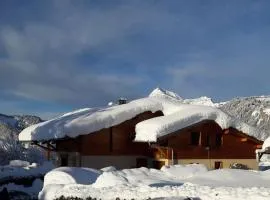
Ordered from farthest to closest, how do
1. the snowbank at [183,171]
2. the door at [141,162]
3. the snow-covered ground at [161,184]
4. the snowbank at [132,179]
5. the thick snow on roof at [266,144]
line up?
the door at [141,162], the thick snow on roof at [266,144], the snowbank at [183,171], the snowbank at [132,179], the snow-covered ground at [161,184]

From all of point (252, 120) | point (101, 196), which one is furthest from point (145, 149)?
point (252, 120)

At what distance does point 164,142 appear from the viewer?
1312 inches

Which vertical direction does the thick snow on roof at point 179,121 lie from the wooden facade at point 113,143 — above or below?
above

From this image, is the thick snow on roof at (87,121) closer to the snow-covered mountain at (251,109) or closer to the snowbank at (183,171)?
the snowbank at (183,171)

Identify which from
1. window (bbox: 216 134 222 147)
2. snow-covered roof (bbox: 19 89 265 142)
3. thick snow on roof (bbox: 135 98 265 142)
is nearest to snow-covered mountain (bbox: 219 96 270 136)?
window (bbox: 216 134 222 147)

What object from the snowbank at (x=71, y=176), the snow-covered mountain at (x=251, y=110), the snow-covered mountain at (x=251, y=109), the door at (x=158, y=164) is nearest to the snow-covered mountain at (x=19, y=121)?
the snow-covered mountain at (x=251, y=109)

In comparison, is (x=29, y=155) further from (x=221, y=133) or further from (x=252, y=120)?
(x=252, y=120)

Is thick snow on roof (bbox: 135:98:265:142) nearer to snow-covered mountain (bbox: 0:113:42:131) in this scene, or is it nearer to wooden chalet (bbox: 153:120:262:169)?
wooden chalet (bbox: 153:120:262:169)

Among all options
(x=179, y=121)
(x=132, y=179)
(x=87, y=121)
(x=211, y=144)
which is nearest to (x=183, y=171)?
(x=132, y=179)

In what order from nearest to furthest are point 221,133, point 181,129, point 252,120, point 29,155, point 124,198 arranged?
point 124,198 → point 181,129 → point 221,133 → point 29,155 → point 252,120

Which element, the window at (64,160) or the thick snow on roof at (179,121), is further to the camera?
the window at (64,160)

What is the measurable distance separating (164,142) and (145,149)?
2831mm

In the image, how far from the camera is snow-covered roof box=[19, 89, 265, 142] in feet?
106

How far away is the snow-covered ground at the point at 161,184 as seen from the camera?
1473 cm
